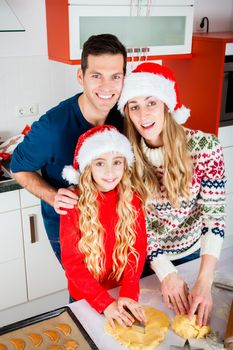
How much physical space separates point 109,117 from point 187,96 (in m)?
1.37

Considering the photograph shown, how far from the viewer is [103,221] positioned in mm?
1269

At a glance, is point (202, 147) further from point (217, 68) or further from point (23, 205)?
point (217, 68)

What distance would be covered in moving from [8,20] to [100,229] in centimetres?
133

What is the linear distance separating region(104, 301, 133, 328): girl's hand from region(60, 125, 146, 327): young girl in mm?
116

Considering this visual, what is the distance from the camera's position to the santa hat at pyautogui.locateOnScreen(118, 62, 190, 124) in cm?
125


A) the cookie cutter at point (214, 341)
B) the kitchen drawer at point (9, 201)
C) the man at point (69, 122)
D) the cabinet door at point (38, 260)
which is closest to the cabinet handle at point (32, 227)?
the cabinet door at point (38, 260)

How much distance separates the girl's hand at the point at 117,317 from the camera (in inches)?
40.8

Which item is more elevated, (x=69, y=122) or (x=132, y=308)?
(x=69, y=122)

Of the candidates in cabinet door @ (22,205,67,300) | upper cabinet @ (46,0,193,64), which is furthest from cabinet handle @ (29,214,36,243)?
upper cabinet @ (46,0,193,64)

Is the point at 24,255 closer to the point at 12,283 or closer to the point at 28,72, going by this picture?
the point at 12,283

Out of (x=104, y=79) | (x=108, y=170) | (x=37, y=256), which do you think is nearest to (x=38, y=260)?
(x=37, y=256)

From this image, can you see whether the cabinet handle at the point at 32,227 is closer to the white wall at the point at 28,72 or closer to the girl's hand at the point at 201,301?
the white wall at the point at 28,72

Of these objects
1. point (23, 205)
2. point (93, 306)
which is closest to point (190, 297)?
point (93, 306)

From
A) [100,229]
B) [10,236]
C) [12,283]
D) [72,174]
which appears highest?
[72,174]
